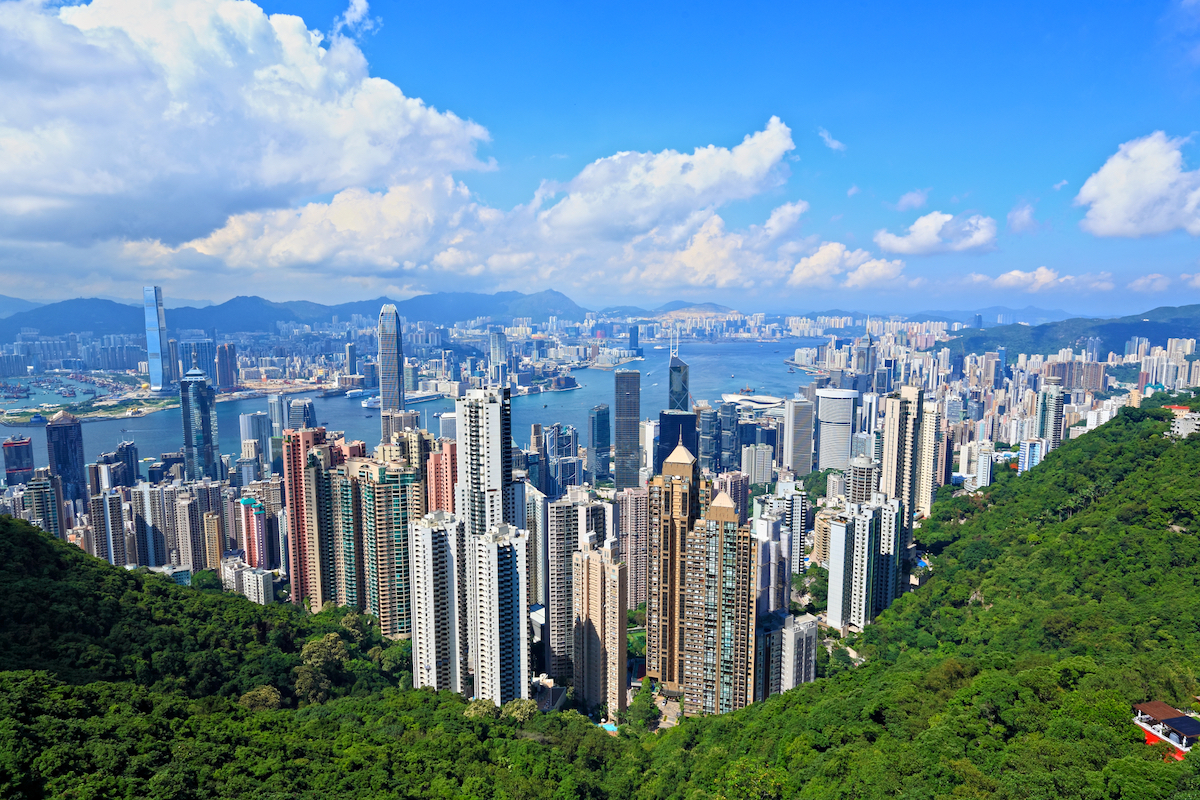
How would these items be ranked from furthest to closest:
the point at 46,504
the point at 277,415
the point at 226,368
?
the point at 226,368, the point at 277,415, the point at 46,504

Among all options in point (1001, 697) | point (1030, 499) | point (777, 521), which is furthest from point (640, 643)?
point (1030, 499)

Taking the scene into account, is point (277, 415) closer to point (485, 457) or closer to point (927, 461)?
point (485, 457)

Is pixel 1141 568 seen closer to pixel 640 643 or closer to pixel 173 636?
pixel 640 643

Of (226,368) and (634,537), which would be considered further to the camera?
(226,368)

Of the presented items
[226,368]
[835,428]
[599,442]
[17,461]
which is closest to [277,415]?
[17,461]

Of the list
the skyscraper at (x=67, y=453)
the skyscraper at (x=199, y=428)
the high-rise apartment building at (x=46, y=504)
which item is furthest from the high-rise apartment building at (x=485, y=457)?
the skyscraper at (x=199, y=428)

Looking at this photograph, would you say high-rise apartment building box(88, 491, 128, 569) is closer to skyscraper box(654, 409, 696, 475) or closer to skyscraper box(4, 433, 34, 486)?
skyscraper box(4, 433, 34, 486)
